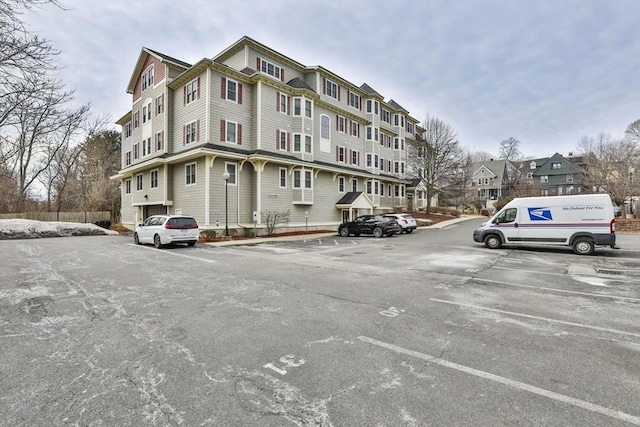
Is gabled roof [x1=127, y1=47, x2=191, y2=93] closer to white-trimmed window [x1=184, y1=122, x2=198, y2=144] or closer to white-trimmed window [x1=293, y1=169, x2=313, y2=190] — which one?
white-trimmed window [x1=184, y1=122, x2=198, y2=144]

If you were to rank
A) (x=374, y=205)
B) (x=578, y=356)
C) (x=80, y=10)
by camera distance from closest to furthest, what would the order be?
(x=578, y=356) → (x=80, y=10) → (x=374, y=205)

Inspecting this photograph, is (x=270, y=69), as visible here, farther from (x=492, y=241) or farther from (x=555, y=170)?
(x=555, y=170)

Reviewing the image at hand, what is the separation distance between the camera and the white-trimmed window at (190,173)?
840 inches

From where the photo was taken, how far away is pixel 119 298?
21.2ft

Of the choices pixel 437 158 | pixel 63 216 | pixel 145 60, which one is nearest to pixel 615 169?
pixel 437 158

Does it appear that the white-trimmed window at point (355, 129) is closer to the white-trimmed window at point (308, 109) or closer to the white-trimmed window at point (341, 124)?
the white-trimmed window at point (341, 124)

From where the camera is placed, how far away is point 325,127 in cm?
2830

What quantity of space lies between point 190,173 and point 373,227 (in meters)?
13.5

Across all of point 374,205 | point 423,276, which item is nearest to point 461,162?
point 374,205

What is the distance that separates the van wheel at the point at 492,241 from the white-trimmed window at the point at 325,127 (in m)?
16.8

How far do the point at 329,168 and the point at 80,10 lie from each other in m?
21.3

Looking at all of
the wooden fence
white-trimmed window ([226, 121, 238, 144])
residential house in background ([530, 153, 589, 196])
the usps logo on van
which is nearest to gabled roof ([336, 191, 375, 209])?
white-trimmed window ([226, 121, 238, 144])

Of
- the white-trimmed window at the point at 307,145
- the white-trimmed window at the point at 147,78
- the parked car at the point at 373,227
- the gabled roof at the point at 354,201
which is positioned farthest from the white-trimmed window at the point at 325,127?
the white-trimmed window at the point at 147,78

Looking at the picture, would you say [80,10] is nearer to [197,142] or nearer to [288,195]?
[197,142]
